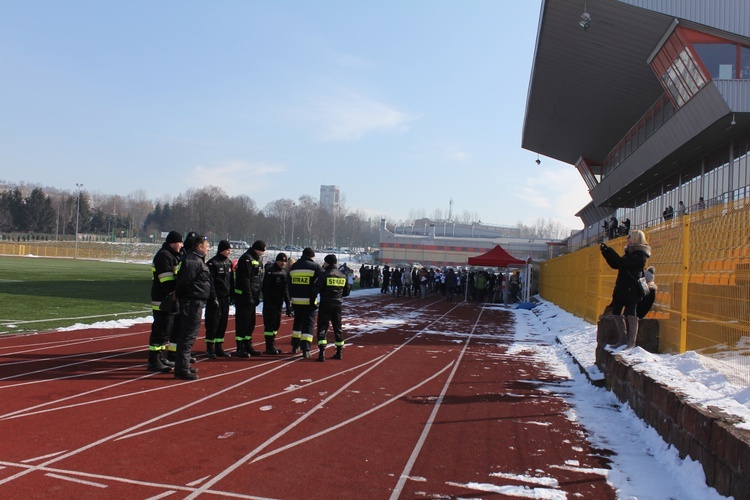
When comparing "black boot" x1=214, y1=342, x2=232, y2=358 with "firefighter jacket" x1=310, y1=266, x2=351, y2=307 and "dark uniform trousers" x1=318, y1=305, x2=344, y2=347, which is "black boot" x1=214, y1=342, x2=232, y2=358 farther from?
"firefighter jacket" x1=310, y1=266, x2=351, y2=307

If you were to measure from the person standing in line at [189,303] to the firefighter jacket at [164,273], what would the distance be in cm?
33

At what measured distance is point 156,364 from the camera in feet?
27.7

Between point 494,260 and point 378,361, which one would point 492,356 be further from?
point 494,260

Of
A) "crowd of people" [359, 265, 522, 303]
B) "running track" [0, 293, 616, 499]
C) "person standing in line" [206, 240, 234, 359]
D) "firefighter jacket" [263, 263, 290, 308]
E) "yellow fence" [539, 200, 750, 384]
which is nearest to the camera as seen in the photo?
"running track" [0, 293, 616, 499]

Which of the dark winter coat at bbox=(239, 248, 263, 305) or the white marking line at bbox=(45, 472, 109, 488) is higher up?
the dark winter coat at bbox=(239, 248, 263, 305)

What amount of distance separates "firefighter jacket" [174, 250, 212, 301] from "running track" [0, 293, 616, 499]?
112 cm

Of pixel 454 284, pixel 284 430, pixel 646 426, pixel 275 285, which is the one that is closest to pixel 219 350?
pixel 275 285

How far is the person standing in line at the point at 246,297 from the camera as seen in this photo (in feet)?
33.7

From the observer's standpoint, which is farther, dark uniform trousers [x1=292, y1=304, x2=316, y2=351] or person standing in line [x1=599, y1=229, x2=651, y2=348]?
dark uniform trousers [x1=292, y1=304, x2=316, y2=351]

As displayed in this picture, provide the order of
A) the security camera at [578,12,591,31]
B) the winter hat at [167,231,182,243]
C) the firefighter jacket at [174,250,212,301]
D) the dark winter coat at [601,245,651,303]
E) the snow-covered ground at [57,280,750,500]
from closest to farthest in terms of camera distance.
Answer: the snow-covered ground at [57,280,750,500] < the dark winter coat at [601,245,651,303] < the firefighter jacket at [174,250,212,301] < the winter hat at [167,231,182,243] < the security camera at [578,12,591,31]

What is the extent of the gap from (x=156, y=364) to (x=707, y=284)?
699 cm

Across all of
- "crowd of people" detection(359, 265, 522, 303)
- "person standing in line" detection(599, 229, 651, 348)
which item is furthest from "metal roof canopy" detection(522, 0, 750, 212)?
"person standing in line" detection(599, 229, 651, 348)

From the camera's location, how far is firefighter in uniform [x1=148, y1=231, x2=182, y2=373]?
843cm

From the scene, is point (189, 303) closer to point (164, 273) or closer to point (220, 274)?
point (164, 273)
